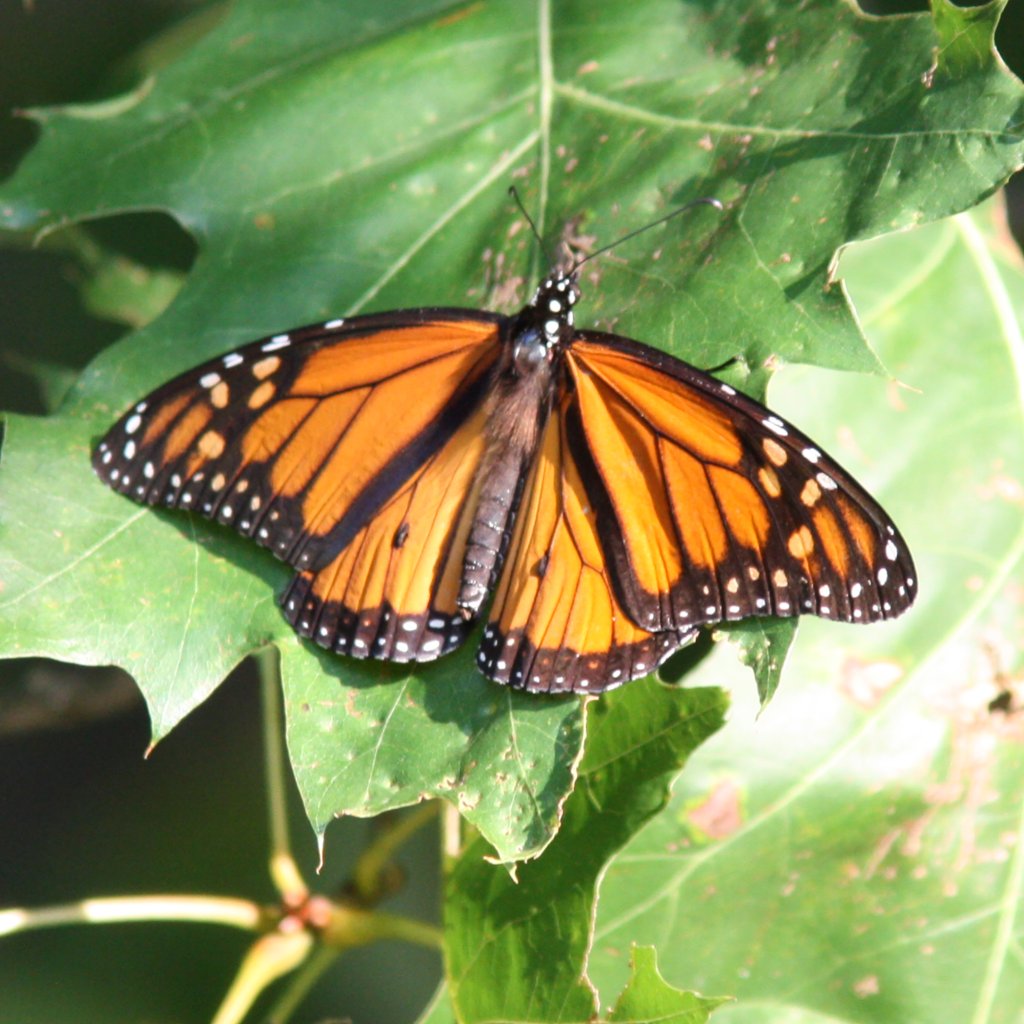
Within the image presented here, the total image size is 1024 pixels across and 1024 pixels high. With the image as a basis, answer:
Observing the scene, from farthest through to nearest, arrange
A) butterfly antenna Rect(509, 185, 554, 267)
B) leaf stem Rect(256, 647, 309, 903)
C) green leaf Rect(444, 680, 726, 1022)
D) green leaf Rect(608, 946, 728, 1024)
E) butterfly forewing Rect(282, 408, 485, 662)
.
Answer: leaf stem Rect(256, 647, 309, 903), butterfly antenna Rect(509, 185, 554, 267), butterfly forewing Rect(282, 408, 485, 662), green leaf Rect(444, 680, 726, 1022), green leaf Rect(608, 946, 728, 1024)

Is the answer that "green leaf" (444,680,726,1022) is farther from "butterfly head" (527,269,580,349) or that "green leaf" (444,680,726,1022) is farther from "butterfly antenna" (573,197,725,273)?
"butterfly antenna" (573,197,725,273)

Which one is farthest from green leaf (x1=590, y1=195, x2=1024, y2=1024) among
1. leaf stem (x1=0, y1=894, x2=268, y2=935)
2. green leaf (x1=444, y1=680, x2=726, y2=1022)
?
leaf stem (x1=0, y1=894, x2=268, y2=935)

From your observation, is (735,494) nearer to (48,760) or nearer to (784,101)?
(784,101)

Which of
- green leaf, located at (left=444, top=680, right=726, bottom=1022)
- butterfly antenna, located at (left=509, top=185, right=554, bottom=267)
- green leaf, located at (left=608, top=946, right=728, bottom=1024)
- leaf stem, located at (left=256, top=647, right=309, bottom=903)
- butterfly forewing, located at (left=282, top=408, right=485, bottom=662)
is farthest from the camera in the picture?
leaf stem, located at (left=256, top=647, right=309, bottom=903)

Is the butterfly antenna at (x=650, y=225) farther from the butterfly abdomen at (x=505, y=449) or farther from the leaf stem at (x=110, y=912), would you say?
the leaf stem at (x=110, y=912)

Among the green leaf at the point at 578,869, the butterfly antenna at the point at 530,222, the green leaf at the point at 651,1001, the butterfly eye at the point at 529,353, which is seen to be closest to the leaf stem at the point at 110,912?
the green leaf at the point at 578,869

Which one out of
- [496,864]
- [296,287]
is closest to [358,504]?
[296,287]

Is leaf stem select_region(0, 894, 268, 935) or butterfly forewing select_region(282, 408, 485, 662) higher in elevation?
butterfly forewing select_region(282, 408, 485, 662)
